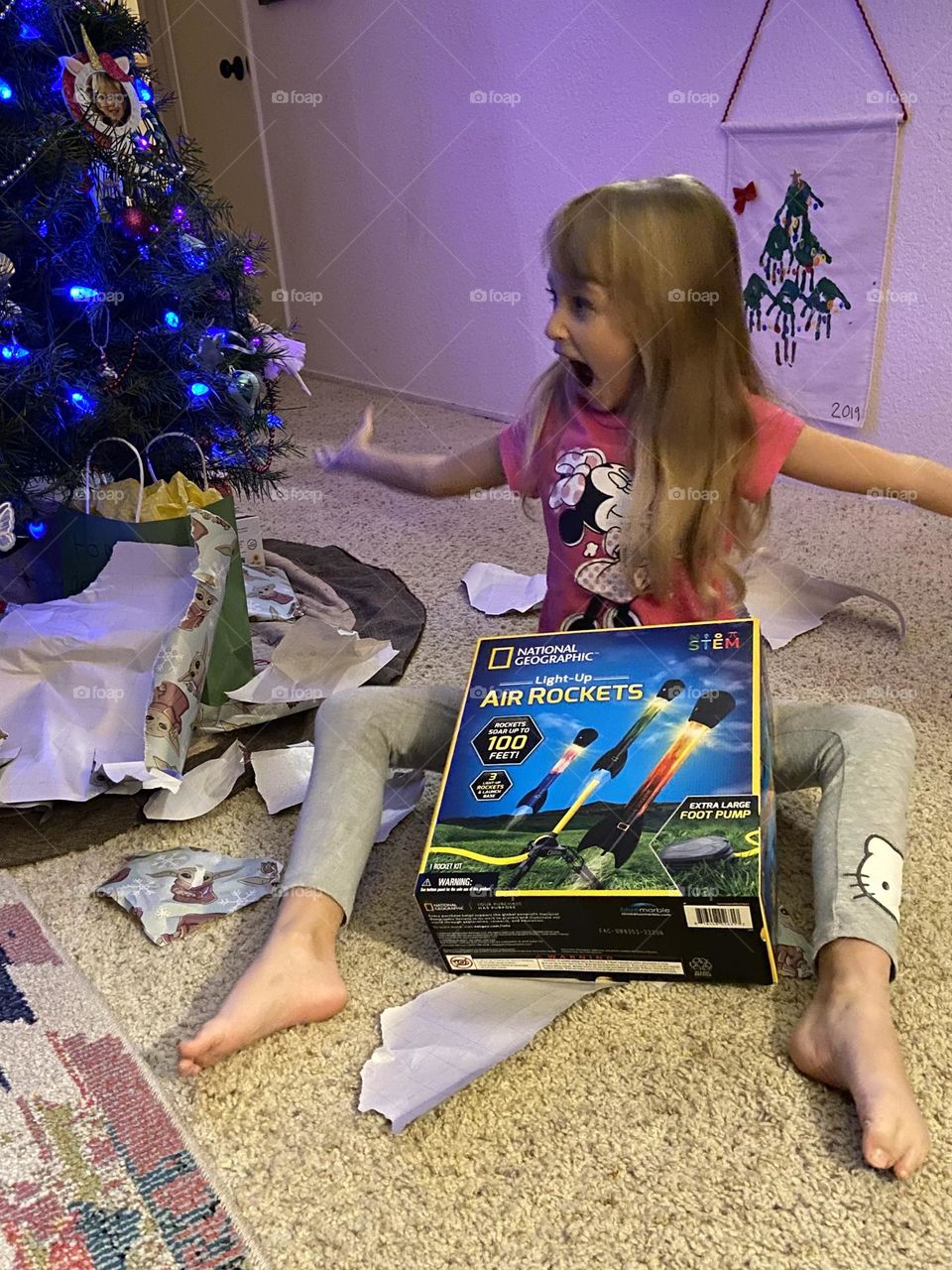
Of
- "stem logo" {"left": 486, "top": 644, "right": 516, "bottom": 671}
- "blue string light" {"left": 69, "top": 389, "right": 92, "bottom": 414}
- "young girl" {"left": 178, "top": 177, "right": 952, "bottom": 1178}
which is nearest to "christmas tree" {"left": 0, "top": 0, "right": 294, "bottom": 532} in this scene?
"blue string light" {"left": 69, "top": 389, "right": 92, "bottom": 414}

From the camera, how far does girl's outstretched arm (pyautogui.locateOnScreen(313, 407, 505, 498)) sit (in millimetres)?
1069

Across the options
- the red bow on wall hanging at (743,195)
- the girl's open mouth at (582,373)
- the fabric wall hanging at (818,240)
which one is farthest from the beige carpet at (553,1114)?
the red bow on wall hanging at (743,195)

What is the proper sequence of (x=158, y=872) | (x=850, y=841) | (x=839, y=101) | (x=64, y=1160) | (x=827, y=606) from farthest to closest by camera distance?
(x=839, y=101) → (x=827, y=606) → (x=158, y=872) → (x=850, y=841) → (x=64, y=1160)

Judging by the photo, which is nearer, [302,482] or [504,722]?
[504,722]

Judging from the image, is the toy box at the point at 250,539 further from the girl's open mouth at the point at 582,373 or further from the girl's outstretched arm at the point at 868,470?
the girl's outstretched arm at the point at 868,470

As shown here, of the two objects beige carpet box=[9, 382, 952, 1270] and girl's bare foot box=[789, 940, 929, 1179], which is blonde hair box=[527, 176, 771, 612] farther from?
girl's bare foot box=[789, 940, 929, 1179]

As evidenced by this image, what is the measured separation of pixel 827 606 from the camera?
133cm

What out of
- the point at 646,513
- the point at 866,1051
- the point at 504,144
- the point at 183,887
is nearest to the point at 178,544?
the point at 183,887

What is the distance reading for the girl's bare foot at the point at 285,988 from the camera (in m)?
0.74

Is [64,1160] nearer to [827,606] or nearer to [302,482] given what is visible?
[827,606]

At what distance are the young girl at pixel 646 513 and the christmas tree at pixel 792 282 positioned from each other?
0.77m

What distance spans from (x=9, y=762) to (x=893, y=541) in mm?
1168

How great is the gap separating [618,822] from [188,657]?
0.51 m

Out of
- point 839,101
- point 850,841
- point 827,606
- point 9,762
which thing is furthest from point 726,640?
point 839,101
